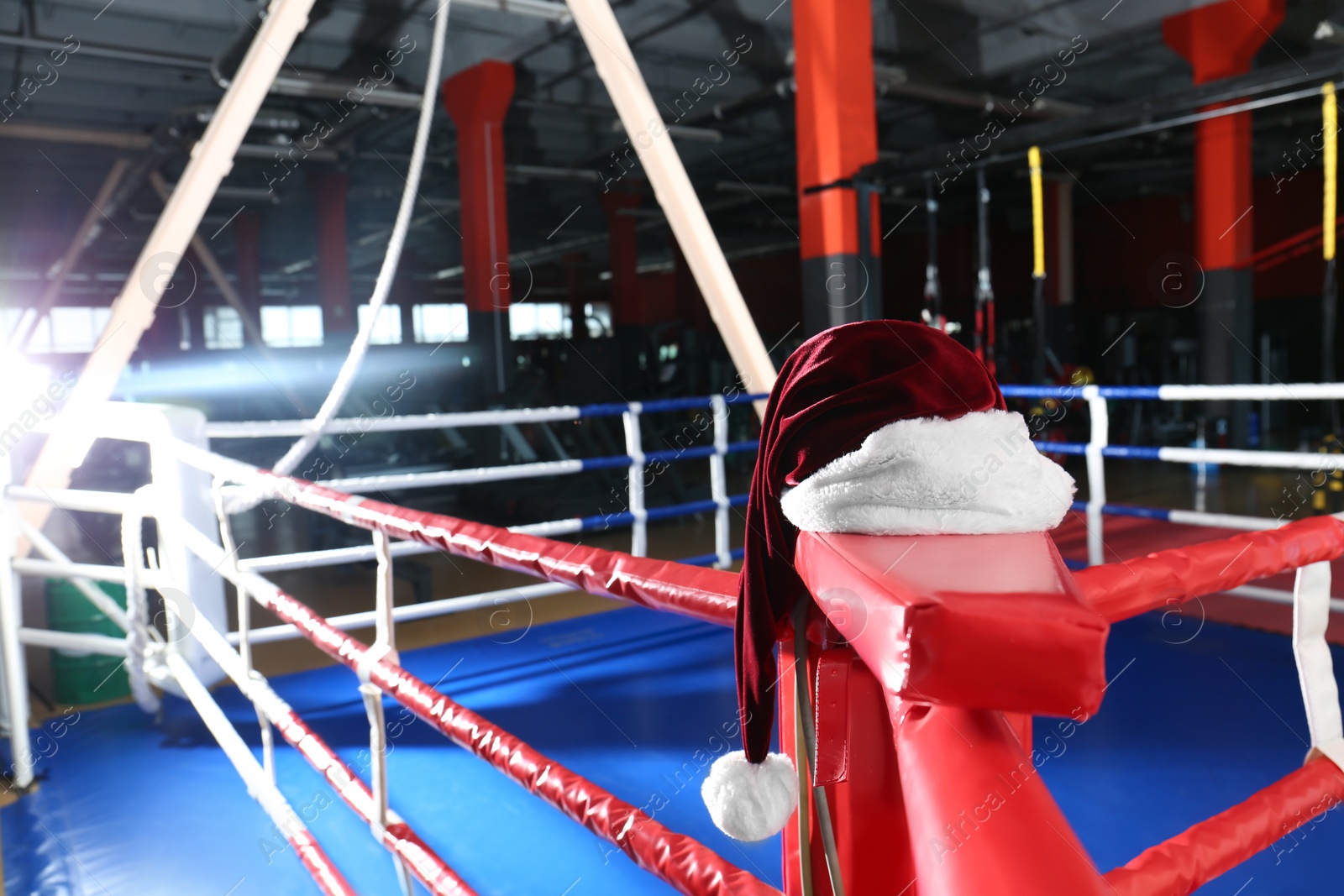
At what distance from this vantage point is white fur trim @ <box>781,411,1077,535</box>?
523 mm

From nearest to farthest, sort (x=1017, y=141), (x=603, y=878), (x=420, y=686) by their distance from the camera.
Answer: (x=420, y=686), (x=603, y=878), (x=1017, y=141)

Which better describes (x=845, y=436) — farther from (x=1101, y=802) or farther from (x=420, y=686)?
(x=1101, y=802)

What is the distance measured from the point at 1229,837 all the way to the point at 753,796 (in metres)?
0.47

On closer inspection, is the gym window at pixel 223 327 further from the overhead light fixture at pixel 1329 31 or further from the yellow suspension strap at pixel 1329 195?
the yellow suspension strap at pixel 1329 195

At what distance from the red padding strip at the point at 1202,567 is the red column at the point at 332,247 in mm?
11229

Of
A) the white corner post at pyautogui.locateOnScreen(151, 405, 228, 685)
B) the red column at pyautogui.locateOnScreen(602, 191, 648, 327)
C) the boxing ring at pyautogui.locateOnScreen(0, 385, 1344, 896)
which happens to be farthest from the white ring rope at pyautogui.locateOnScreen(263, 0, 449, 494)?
the red column at pyautogui.locateOnScreen(602, 191, 648, 327)

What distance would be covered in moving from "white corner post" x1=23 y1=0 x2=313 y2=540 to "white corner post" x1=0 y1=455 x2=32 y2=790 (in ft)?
0.65

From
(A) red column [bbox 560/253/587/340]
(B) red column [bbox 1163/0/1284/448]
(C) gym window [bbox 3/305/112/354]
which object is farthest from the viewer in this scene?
(C) gym window [bbox 3/305/112/354]

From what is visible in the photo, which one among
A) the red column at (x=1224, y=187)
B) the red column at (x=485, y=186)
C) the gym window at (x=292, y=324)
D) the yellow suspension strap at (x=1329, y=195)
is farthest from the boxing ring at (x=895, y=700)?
the gym window at (x=292, y=324)

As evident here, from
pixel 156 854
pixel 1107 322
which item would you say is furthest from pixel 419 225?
pixel 156 854

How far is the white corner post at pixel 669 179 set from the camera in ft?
8.75

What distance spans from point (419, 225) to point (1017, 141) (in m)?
13.7

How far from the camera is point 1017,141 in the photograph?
3.81m

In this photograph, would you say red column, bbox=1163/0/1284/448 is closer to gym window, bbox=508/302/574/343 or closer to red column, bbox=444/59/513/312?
red column, bbox=444/59/513/312
